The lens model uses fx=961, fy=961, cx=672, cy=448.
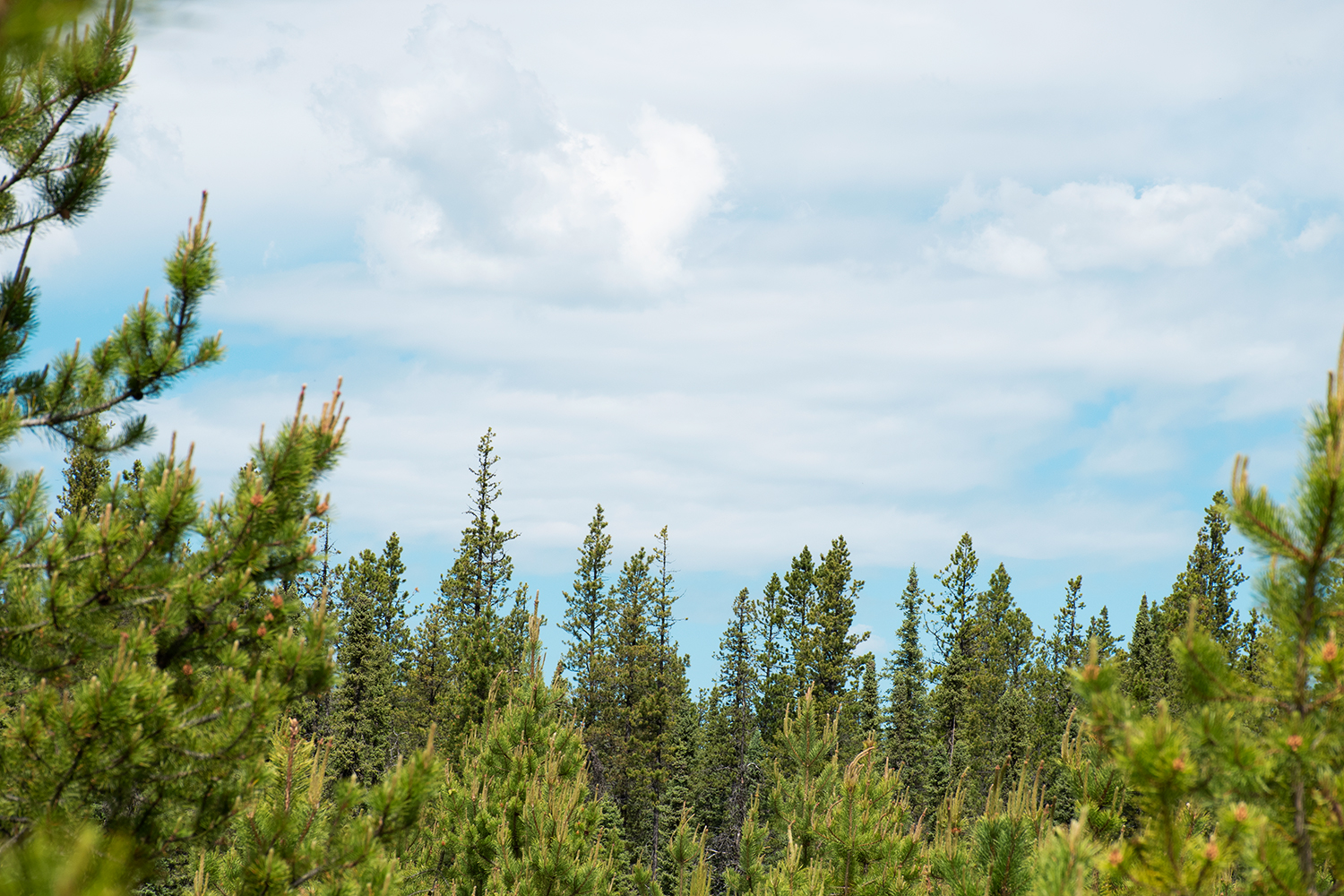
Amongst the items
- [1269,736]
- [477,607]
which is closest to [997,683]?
[477,607]

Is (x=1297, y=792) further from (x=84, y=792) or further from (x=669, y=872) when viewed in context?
(x=669, y=872)

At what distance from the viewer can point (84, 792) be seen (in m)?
5.67

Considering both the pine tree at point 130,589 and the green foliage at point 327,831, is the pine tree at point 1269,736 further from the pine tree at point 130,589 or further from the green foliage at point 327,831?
the pine tree at point 130,589

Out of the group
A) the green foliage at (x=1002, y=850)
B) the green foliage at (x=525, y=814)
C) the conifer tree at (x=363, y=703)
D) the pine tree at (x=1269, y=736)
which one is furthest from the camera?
the conifer tree at (x=363, y=703)

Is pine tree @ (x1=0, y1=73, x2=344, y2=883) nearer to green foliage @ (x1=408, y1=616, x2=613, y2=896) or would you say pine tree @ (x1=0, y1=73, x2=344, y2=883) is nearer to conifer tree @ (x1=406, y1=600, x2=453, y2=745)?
green foliage @ (x1=408, y1=616, x2=613, y2=896)

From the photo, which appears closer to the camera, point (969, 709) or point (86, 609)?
point (86, 609)

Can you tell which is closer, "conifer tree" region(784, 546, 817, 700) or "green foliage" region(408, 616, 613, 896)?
"green foliage" region(408, 616, 613, 896)

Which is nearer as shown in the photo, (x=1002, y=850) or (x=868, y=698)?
(x=1002, y=850)

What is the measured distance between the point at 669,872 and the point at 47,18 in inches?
1735

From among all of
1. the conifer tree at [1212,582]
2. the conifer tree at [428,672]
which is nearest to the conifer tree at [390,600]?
the conifer tree at [428,672]

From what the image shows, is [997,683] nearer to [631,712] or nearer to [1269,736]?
[631,712]

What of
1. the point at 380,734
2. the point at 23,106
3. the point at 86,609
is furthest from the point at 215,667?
the point at 380,734

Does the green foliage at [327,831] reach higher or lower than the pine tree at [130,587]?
lower

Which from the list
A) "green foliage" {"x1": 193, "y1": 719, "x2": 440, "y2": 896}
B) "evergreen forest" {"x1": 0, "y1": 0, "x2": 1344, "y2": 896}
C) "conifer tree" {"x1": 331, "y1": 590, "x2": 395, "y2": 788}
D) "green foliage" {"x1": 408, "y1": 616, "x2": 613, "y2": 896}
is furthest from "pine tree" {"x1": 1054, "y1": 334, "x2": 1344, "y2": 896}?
"conifer tree" {"x1": 331, "y1": 590, "x2": 395, "y2": 788}
